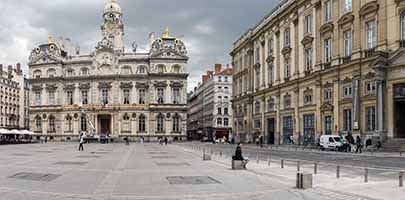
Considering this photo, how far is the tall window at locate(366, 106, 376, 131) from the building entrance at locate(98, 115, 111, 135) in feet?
265

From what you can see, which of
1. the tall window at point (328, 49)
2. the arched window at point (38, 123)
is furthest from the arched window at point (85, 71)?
the tall window at point (328, 49)

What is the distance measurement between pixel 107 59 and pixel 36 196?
4203 inches

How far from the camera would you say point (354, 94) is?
50.0m

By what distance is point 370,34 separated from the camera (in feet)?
161

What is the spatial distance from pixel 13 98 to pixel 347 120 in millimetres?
107645

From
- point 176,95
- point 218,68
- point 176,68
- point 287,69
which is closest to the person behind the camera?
point 287,69

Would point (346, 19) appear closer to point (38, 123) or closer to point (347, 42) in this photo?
point (347, 42)

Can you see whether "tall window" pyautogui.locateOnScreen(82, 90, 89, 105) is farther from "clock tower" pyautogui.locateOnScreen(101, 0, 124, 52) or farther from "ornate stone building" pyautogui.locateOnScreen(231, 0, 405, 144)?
"ornate stone building" pyautogui.locateOnScreen(231, 0, 405, 144)

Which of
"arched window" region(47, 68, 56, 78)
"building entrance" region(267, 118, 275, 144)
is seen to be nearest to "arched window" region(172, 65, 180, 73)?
"arched window" region(47, 68, 56, 78)

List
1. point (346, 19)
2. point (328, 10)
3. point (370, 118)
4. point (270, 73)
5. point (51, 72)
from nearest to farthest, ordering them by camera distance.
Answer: point (370, 118) → point (346, 19) → point (328, 10) → point (270, 73) → point (51, 72)

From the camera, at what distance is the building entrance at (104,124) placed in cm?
12088

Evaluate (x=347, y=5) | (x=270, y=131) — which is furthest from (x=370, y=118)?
(x=270, y=131)

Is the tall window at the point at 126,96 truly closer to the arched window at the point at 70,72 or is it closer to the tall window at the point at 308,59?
the arched window at the point at 70,72

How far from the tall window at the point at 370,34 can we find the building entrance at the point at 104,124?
81311 mm
